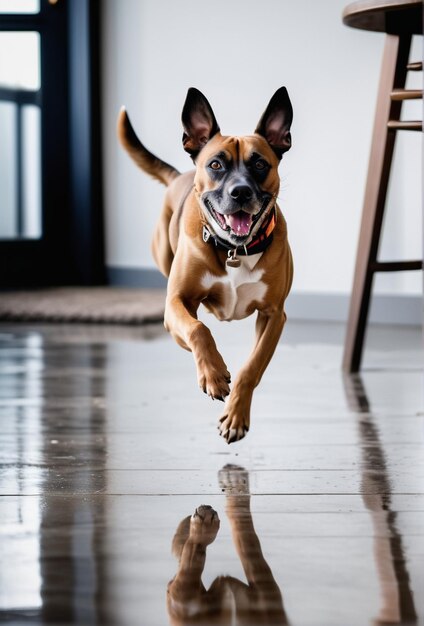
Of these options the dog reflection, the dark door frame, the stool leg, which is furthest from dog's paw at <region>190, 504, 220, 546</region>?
the dark door frame

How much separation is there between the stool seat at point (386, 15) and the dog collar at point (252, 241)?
0.89 meters

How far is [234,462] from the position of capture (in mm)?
1896

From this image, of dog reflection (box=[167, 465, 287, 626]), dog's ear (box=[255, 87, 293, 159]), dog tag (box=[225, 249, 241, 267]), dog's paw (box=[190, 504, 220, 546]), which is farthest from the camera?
dog tag (box=[225, 249, 241, 267])

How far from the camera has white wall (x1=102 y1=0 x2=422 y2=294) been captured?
3975 millimetres

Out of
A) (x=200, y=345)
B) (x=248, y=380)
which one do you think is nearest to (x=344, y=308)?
(x=248, y=380)

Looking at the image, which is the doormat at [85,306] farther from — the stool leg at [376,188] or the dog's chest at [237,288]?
the dog's chest at [237,288]

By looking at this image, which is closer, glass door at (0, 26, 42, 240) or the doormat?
the doormat

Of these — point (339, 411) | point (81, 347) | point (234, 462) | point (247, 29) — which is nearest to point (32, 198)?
point (247, 29)

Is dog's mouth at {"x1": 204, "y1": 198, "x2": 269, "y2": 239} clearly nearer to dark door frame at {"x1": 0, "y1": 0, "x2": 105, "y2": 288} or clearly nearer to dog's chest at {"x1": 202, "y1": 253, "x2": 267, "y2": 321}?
dog's chest at {"x1": 202, "y1": 253, "x2": 267, "y2": 321}

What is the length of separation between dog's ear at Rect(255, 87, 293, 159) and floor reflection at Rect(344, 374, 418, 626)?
53 centimetres

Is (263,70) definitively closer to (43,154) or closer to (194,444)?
(43,154)

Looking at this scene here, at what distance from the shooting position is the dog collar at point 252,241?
1.49 metres

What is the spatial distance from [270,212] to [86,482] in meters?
0.57

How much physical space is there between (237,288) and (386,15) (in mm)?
987
